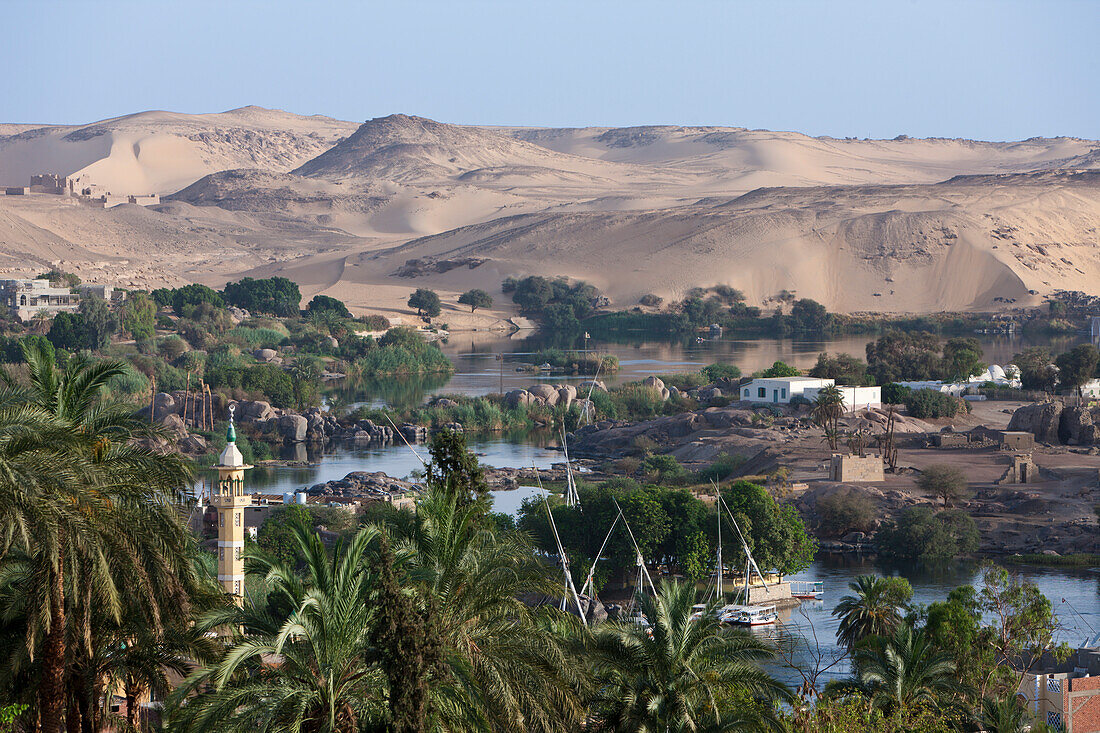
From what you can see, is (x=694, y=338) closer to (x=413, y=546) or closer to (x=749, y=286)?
(x=749, y=286)

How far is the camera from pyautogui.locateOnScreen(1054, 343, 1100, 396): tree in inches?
2242

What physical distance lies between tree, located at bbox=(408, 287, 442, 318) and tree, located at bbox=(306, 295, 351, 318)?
6.27 metres

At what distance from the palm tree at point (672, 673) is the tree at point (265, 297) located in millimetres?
79756

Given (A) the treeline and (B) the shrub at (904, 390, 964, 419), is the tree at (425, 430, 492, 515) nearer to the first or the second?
(A) the treeline

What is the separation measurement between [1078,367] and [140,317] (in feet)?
144

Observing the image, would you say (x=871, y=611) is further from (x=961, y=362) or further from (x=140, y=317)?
(x=140, y=317)

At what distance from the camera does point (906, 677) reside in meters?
16.2

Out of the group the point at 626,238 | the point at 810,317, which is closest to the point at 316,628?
the point at 810,317

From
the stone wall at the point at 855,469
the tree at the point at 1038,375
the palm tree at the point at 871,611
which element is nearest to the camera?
the palm tree at the point at 871,611

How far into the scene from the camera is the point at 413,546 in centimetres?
1259

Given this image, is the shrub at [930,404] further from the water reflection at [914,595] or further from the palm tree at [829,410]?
the water reflection at [914,595]

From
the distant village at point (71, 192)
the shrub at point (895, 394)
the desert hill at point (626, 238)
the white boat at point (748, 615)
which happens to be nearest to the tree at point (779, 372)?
the shrub at point (895, 394)

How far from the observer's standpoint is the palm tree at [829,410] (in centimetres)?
4731

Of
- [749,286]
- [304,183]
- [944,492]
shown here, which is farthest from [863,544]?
[304,183]
